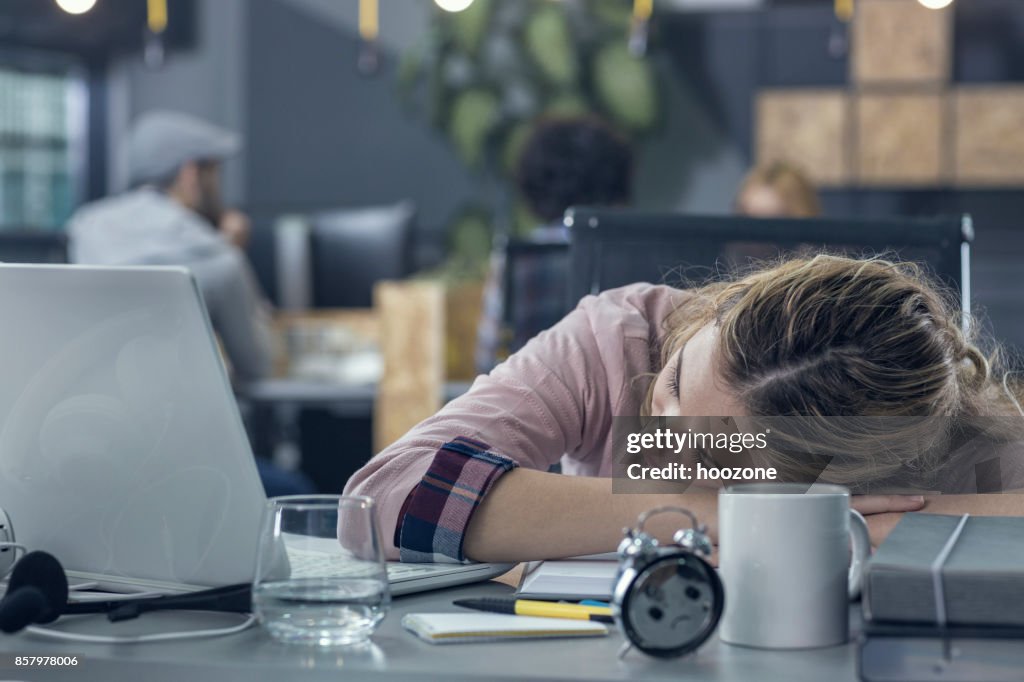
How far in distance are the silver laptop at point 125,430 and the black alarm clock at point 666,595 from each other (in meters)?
0.24

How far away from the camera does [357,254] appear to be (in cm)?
381

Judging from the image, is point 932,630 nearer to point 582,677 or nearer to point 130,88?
point 582,677

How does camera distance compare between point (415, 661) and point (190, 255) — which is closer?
point (415, 661)

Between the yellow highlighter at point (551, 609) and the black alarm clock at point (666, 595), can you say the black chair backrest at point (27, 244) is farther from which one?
the black alarm clock at point (666, 595)

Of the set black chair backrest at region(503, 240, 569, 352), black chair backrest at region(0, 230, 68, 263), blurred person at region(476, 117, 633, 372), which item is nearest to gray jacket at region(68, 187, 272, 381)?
black chair backrest at region(0, 230, 68, 263)

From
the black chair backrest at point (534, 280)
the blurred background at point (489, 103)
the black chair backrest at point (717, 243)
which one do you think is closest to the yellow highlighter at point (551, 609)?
the black chair backrest at point (717, 243)

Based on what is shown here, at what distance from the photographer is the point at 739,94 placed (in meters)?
5.63

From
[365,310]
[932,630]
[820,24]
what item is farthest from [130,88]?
[932,630]

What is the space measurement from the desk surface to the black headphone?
0.05 ft

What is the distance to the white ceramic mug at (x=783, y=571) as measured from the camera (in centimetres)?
74

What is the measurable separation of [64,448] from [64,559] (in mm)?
84

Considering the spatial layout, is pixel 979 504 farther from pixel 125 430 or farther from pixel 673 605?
pixel 125 430

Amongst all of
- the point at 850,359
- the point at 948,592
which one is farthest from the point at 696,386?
the point at 948,592

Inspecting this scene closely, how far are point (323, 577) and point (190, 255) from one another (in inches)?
96.2
